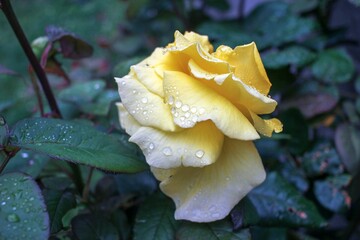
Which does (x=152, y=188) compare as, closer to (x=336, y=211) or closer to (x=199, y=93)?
(x=199, y=93)

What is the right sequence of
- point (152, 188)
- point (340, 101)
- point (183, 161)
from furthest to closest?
point (340, 101) < point (152, 188) < point (183, 161)

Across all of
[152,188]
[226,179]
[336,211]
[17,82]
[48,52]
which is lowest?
[17,82]

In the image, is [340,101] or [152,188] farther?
[340,101]

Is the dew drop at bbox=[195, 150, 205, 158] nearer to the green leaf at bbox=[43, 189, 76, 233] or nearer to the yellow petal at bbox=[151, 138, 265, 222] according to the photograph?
the yellow petal at bbox=[151, 138, 265, 222]

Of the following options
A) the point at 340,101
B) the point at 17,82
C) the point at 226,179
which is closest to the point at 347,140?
the point at 340,101

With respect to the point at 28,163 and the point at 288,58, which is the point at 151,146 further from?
the point at 288,58

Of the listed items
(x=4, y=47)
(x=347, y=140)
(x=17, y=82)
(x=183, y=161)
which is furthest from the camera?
(x=4, y=47)
